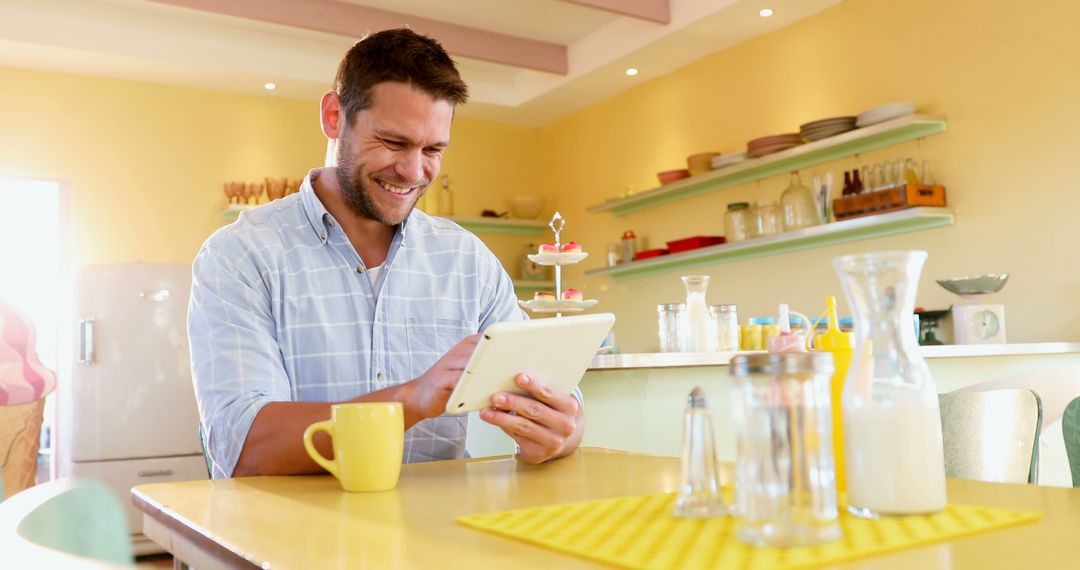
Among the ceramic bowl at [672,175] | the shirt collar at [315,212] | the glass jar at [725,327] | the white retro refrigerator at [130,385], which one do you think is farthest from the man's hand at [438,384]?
the ceramic bowl at [672,175]

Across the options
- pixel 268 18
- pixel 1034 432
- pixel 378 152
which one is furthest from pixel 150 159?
pixel 1034 432

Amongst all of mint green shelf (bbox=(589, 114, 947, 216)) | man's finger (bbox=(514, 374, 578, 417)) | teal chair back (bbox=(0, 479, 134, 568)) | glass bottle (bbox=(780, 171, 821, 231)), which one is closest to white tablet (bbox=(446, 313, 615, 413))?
man's finger (bbox=(514, 374, 578, 417))

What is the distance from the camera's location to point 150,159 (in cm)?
557

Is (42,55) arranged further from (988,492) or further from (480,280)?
(988,492)

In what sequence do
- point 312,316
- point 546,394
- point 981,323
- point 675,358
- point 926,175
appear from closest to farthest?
point 546,394
point 312,316
point 675,358
point 981,323
point 926,175

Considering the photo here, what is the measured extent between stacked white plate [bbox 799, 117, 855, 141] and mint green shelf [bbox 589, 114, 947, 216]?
0.04m

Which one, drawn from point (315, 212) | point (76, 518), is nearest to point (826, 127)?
point (315, 212)

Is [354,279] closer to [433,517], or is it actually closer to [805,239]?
[433,517]

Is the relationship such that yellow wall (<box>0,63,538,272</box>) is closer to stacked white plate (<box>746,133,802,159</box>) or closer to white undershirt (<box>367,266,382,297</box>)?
stacked white plate (<box>746,133,802,159</box>)

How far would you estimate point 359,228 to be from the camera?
5.95 ft

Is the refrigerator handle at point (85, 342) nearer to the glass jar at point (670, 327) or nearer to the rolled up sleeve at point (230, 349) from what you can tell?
the glass jar at point (670, 327)

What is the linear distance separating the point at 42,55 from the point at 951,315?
4.70 meters

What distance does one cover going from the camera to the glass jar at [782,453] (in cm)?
68

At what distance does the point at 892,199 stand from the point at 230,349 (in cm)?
333
